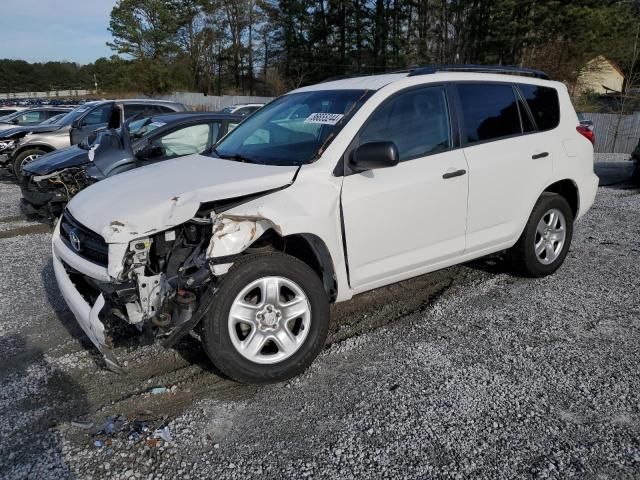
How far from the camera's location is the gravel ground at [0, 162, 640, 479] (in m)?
2.59

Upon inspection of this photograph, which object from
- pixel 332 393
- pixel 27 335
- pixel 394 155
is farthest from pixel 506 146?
pixel 27 335

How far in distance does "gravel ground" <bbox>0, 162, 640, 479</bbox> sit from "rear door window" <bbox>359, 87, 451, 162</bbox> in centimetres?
140

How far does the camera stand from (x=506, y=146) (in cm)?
438

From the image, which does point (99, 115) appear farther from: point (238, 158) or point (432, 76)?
point (432, 76)

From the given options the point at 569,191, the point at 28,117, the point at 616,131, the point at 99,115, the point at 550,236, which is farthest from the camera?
the point at 616,131

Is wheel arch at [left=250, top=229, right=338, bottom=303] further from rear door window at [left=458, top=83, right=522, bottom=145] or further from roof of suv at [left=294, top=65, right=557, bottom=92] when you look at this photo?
rear door window at [left=458, top=83, right=522, bottom=145]

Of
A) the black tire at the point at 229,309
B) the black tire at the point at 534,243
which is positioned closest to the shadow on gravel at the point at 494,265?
the black tire at the point at 534,243

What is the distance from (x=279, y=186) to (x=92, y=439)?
1800mm

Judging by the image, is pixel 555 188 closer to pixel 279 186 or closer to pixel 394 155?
pixel 394 155

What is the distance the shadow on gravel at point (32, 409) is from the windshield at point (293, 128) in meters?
2.01

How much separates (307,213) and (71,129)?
10.0 metres

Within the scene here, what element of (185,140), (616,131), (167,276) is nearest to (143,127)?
(185,140)

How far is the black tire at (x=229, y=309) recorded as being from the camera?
3.04m

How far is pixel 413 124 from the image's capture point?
154 inches
